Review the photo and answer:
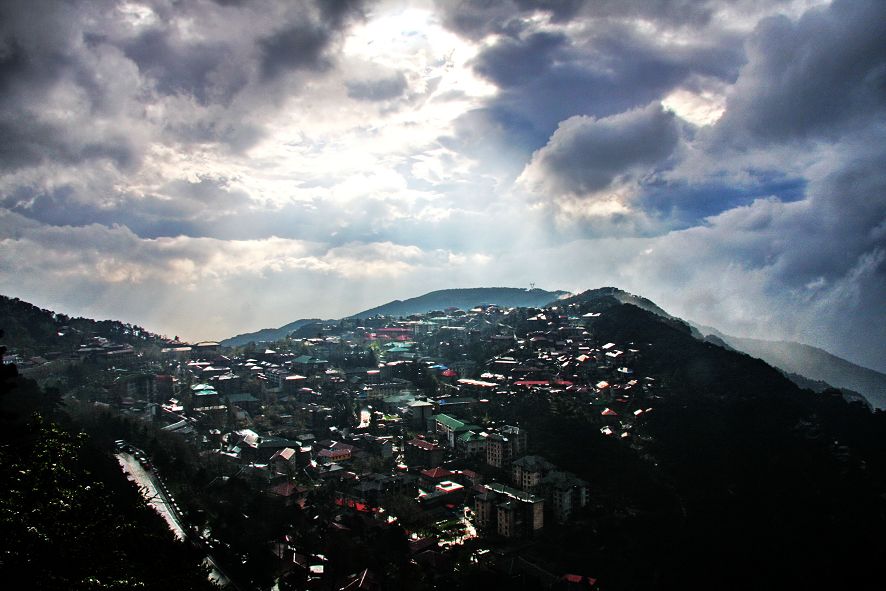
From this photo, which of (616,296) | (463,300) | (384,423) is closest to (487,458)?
(384,423)

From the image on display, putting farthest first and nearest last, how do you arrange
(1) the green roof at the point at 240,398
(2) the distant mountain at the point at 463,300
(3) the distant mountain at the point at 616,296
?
(2) the distant mountain at the point at 463,300, (3) the distant mountain at the point at 616,296, (1) the green roof at the point at 240,398

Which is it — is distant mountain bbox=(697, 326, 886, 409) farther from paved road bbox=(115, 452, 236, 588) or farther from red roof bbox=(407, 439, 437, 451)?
paved road bbox=(115, 452, 236, 588)

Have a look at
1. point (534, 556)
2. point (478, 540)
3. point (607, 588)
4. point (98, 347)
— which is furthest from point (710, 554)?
point (98, 347)

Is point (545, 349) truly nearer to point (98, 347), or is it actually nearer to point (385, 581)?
point (385, 581)

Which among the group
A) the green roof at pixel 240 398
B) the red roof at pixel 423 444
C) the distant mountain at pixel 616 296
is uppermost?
the distant mountain at pixel 616 296

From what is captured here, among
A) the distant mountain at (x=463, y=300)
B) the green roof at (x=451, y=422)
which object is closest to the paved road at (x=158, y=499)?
the green roof at (x=451, y=422)

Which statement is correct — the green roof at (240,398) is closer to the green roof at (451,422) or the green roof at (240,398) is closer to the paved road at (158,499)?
the paved road at (158,499)
